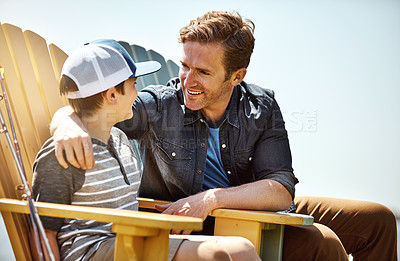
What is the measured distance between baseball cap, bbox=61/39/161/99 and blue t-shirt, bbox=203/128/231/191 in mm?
681

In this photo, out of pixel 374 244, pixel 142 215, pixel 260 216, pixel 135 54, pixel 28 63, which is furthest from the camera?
pixel 135 54

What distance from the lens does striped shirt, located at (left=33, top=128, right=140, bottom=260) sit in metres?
1.71

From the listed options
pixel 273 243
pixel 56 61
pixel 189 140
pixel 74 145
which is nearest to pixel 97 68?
pixel 74 145

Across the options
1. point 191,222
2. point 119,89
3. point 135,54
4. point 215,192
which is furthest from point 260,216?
point 135,54

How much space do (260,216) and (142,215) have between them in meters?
0.65

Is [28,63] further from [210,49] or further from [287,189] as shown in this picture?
[287,189]

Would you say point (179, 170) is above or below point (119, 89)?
below

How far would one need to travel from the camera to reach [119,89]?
77.6 inches

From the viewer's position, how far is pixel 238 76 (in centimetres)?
261

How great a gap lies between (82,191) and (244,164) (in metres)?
0.97

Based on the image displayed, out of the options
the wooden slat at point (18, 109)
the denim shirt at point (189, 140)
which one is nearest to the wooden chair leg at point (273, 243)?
the denim shirt at point (189, 140)

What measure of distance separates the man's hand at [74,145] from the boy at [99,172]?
30 mm

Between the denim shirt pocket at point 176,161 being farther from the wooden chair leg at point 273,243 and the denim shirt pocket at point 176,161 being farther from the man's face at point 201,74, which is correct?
the wooden chair leg at point 273,243

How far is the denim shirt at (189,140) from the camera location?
2.48m
